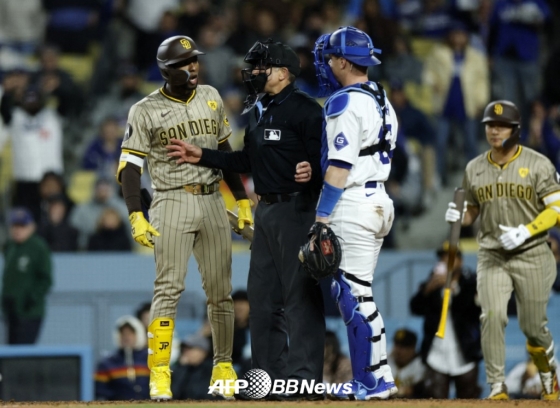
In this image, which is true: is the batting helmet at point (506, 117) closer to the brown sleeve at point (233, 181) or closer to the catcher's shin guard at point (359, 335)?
the brown sleeve at point (233, 181)

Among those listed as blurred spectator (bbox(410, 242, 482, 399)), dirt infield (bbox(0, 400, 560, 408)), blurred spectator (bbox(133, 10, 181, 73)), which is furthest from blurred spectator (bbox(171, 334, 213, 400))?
blurred spectator (bbox(133, 10, 181, 73))

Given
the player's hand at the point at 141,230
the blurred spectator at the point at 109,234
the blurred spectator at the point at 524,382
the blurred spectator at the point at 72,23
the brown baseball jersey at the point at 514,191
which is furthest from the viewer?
the blurred spectator at the point at 72,23

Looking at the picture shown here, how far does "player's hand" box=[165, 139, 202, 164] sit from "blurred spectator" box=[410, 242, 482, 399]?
3595mm

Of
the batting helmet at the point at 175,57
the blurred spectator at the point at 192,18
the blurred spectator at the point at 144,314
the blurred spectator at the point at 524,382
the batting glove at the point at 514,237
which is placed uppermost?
the blurred spectator at the point at 192,18

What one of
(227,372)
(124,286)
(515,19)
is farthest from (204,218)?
(515,19)

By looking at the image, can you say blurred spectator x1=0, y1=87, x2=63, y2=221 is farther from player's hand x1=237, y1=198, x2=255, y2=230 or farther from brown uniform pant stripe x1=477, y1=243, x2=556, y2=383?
brown uniform pant stripe x1=477, y1=243, x2=556, y2=383

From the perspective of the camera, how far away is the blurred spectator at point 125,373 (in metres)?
10.5

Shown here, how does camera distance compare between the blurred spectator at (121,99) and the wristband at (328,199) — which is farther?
the blurred spectator at (121,99)

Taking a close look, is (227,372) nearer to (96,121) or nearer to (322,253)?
(322,253)

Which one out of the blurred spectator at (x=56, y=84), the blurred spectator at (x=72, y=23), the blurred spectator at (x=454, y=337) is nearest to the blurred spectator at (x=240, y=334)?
the blurred spectator at (x=454, y=337)

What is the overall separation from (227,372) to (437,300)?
320cm

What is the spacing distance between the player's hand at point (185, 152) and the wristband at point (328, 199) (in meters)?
0.87

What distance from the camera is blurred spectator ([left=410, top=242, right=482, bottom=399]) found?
398 inches

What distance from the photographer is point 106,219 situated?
1316 centimetres
